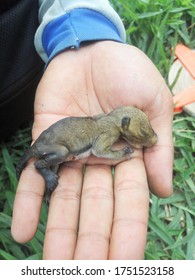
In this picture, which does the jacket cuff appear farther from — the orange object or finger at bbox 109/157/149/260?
finger at bbox 109/157/149/260

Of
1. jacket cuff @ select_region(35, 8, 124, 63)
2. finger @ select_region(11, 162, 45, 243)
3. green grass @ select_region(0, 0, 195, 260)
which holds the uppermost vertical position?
jacket cuff @ select_region(35, 8, 124, 63)

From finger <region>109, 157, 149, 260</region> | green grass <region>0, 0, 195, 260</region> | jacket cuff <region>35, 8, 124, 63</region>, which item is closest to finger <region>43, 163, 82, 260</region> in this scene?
finger <region>109, 157, 149, 260</region>

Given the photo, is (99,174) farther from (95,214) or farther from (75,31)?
(75,31)

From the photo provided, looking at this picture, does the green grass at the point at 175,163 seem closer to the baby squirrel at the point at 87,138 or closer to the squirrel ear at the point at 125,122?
the baby squirrel at the point at 87,138

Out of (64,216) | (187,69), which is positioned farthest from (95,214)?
(187,69)

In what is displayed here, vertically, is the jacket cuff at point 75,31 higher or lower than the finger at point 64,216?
higher

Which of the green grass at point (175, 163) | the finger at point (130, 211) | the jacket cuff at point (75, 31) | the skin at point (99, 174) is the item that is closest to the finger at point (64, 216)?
the skin at point (99, 174)

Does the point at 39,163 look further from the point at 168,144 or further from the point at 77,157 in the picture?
the point at 168,144

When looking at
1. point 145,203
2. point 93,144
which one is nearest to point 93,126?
point 93,144
